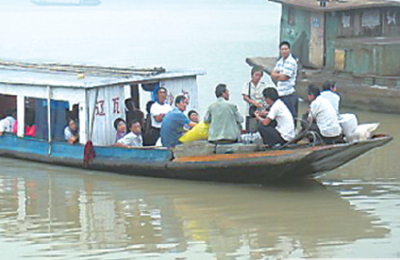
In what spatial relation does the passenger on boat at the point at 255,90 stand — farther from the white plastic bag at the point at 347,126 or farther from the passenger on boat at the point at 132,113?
the passenger on boat at the point at 132,113

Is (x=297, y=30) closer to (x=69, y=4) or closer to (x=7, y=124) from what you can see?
(x=7, y=124)

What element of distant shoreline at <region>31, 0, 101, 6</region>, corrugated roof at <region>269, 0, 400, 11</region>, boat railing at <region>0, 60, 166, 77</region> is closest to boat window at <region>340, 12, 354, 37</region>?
corrugated roof at <region>269, 0, 400, 11</region>

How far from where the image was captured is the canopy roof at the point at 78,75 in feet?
46.6

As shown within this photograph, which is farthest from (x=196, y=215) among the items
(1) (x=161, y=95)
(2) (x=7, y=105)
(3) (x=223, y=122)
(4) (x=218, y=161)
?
(2) (x=7, y=105)

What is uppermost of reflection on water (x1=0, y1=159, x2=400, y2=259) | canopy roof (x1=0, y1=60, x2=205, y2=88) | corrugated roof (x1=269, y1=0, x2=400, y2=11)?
corrugated roof (x1=269, y1=0, x2=400, y2=11)

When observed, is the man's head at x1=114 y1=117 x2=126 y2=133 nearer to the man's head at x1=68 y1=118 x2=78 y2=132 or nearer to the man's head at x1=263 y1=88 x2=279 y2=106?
the man's head at x1=68 y1=118 x2=78 y2=132

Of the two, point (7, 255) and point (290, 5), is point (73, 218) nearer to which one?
point (7, 255)

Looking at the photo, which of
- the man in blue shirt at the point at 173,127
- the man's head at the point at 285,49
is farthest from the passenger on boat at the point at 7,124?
the man's head at the point at 285,49

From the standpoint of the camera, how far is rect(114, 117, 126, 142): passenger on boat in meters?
14.1

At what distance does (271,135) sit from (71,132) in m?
3.25

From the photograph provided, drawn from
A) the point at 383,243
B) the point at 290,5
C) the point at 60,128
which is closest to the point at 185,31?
the point at 290,5

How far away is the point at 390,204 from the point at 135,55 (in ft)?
93.2

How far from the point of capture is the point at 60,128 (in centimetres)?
1473

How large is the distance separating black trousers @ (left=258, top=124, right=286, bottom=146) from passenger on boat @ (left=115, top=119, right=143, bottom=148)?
200 centimetres
